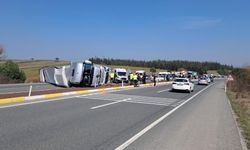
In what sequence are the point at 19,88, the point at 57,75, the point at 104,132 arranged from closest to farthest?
the point at 104,132
the point at 19,88
the point at 57,75

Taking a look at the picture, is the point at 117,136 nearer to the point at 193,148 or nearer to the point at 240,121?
the point at 193,148

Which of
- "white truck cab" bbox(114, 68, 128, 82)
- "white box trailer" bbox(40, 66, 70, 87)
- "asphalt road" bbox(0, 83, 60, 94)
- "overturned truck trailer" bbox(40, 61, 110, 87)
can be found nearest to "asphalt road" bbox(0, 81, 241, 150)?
"asphalt road" bbox(0, 83, 60, 94)

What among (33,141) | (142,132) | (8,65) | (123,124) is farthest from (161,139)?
(8,65)

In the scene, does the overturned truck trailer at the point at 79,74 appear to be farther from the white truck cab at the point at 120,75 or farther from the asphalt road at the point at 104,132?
the asphalt road at the point at 104,132

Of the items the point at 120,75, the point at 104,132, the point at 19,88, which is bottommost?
the point at 19,88

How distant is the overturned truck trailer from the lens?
104ft

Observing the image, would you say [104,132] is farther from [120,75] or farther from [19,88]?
[120,75]

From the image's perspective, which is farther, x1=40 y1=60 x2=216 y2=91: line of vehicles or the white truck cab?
the white truck cab

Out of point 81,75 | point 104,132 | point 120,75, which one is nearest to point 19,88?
point 81,75

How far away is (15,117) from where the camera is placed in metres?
10.9

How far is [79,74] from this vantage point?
3170cm

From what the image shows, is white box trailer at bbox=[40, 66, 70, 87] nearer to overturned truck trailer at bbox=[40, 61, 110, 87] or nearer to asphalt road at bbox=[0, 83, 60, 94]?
overturned truck trailer at bbox=[40, 61, 110, 87]

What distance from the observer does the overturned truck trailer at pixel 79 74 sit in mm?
31656

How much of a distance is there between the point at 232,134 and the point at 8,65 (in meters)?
52.3
